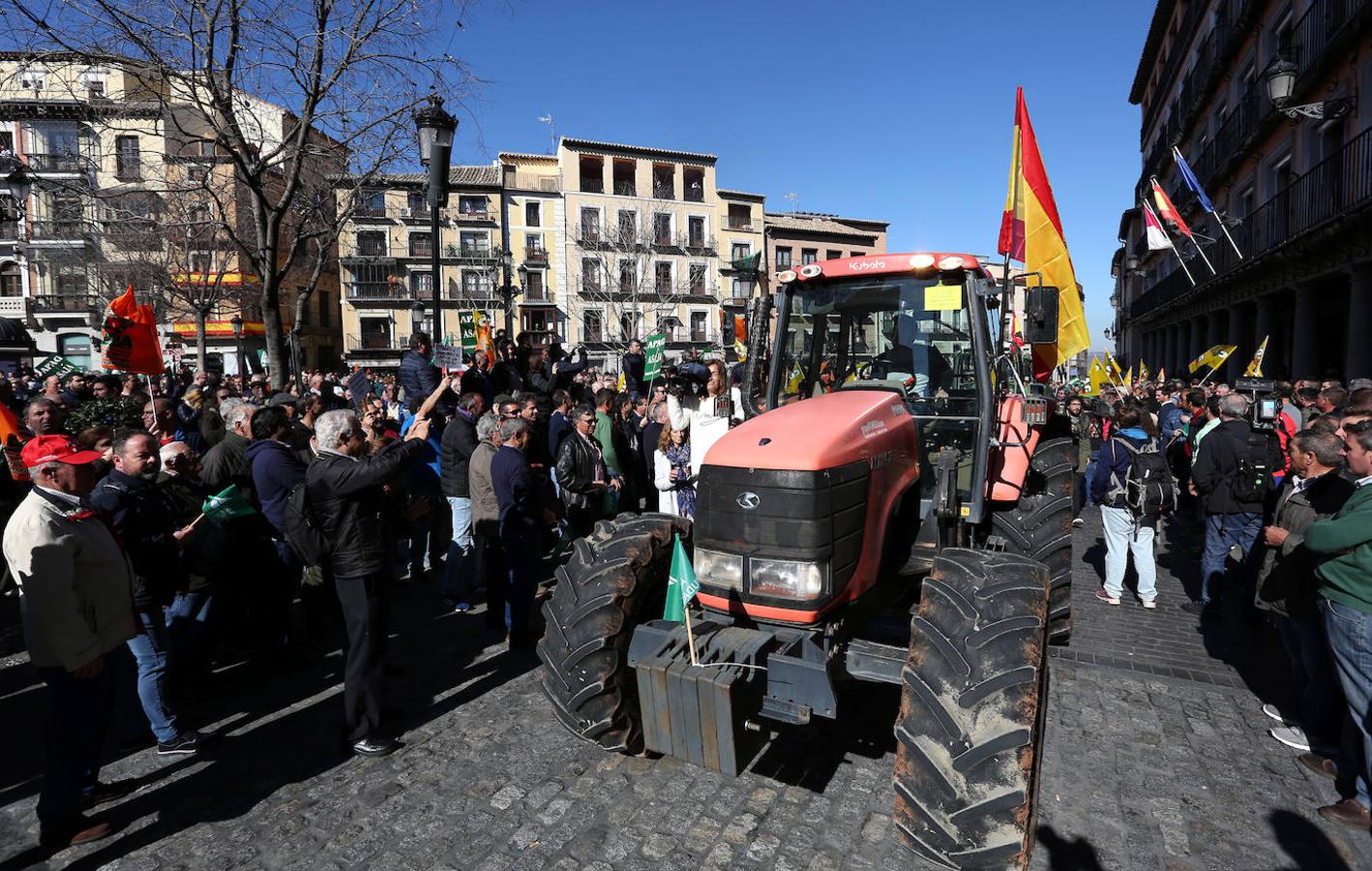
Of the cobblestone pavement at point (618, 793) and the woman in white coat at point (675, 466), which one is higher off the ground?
the woman in white coat at point (675, 466)

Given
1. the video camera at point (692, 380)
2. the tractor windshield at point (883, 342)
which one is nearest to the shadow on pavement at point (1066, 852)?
the tractor windshield at point (883, 342)

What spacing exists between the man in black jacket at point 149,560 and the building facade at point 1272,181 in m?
14.1

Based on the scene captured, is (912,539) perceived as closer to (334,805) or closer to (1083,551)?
(334,805)

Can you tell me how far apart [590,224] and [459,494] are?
41.7 metres

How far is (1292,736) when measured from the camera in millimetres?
4434

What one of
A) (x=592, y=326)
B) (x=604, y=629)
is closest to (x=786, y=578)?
(x=604, y=629)

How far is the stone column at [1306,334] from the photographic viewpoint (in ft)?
50.4

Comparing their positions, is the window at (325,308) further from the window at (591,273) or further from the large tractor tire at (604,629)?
the large tractor tire at (604,629)

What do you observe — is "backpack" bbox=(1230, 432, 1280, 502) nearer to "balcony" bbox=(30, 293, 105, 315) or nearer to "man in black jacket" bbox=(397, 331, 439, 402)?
"man in black jacket" bbox=(397, 331, 439, 402)

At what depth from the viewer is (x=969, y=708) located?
2955 mm

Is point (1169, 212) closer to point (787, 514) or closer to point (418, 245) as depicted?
point (787, 514)

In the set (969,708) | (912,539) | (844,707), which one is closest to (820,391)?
(912,539)

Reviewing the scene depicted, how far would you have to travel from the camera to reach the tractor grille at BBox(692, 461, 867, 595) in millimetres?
3393

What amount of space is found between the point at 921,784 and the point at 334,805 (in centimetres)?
289
